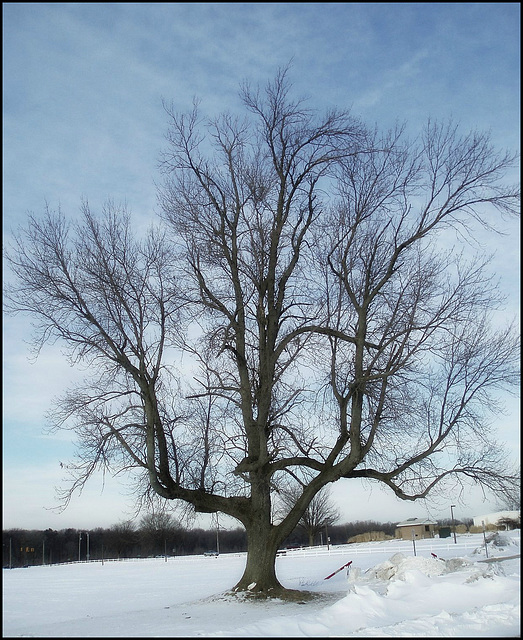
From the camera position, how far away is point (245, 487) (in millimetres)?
16312

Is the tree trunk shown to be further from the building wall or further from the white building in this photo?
the building wall

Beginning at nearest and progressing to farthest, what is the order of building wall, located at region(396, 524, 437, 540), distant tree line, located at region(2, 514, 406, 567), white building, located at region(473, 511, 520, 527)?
white building, located at region(473, 511, 520, 527), building wall, located at region(396, 524, 437, 540), distant tree line, located at region(2, 514, 406, 567)

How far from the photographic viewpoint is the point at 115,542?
115 metres

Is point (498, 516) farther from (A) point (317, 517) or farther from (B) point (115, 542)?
(B) point (115, 542)

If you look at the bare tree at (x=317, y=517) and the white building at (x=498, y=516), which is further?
the bare tree at (x=317, y=517)

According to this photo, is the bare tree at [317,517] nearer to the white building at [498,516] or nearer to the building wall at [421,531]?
the building wall at [421,531]

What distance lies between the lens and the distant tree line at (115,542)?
317 ft

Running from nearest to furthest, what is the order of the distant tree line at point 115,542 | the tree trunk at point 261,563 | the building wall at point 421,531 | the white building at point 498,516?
1. the white building at point 498,516
2. the tree trunk at point 261,563
3. the building wall at point 421,531
4. the distant tree line at point 115,542

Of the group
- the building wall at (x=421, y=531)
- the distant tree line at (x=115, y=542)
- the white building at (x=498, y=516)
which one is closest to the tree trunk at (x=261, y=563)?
the white building at (x=498, y=516)

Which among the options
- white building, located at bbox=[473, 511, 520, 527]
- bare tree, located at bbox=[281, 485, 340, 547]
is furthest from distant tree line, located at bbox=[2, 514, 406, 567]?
white building, located at bbox=[473, 511, 520, 527]

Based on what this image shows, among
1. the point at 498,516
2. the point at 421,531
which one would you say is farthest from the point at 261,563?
the point at 421,531

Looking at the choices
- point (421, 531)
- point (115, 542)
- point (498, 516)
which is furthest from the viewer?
point (115, 542)

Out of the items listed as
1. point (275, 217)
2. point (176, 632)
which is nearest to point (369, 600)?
point (176, 632)

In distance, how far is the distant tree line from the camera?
96750mm
